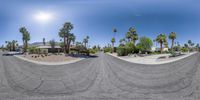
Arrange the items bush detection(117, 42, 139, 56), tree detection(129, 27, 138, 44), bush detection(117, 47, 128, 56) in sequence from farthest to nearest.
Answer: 1. tree detection(129, 27, 138, 44)
2. bush detection(117, 42, 139, 56)
3. bush detection(117, 47, 128, 56)

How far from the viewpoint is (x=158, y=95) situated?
7527 mm

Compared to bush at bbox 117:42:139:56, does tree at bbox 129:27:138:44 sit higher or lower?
higher

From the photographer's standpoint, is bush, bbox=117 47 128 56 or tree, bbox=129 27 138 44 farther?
tree, bbox=129 27 138 44

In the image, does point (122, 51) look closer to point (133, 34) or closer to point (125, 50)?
point (125, 50)

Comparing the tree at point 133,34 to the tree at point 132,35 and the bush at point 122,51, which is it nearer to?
the tree at point 132,35

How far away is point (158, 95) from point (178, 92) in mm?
1060

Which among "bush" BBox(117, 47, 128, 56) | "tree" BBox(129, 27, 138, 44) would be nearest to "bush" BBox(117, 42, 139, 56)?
"bush" BBox(117, 47, 128, 56)

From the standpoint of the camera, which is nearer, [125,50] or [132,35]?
[125,50]

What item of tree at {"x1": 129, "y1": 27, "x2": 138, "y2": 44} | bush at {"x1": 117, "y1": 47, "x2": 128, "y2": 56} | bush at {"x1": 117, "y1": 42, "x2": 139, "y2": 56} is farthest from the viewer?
tree at {"x1": 129, "y1": 27, "x2": 138, "y2": 44}

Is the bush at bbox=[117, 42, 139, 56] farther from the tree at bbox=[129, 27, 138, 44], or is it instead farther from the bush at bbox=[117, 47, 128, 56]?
the tree at bbox=[129, 27, 138, 44]

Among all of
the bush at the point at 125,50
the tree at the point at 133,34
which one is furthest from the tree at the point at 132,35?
the bush at the point at 125,50

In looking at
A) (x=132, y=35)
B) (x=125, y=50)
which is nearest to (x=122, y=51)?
(x=125, y=50)

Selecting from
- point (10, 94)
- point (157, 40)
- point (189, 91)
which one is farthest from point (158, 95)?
point (157, 40)

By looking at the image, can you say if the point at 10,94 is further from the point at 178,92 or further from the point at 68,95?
the point at 178,92
